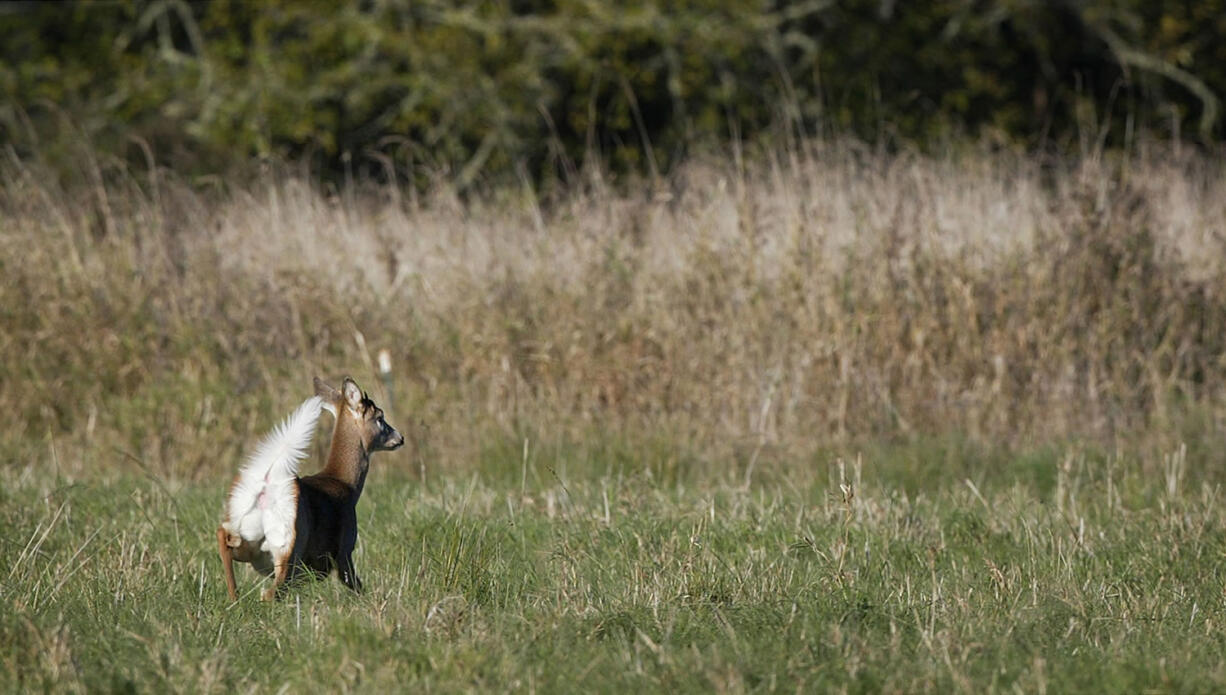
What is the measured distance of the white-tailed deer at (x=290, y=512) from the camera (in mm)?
4516

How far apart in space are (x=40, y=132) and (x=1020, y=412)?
45.9ft

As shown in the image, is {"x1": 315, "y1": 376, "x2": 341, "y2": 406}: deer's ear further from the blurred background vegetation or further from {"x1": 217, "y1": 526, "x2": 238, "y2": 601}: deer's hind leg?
the blurred background vegetation

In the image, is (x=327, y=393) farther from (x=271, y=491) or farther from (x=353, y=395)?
(x=271, y=491)

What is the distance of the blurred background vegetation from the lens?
17203 mm

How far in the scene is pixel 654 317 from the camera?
866cm

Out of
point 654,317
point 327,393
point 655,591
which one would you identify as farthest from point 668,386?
point 655,591

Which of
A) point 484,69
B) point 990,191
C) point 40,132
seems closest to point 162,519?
point 990,191

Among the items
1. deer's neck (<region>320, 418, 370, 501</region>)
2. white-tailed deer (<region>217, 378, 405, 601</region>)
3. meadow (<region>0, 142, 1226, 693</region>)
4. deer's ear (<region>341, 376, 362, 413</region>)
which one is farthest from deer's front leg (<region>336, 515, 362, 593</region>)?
deer's ear (<region>341, 376, 362, 413</region>)

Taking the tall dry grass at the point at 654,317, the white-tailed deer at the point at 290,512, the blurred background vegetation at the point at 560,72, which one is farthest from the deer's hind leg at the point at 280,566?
the blurred background vegetation at the point at 560,72

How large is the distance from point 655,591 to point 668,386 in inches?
150

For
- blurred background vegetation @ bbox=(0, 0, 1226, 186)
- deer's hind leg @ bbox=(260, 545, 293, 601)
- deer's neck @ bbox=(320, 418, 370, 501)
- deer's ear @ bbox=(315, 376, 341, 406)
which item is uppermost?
deer's ear @ bbox=(315, 376, 341, 406)

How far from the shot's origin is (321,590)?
196 inches

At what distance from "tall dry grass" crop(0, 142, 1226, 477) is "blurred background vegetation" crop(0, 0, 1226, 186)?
6.98 metres

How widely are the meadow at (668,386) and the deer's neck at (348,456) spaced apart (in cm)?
35
